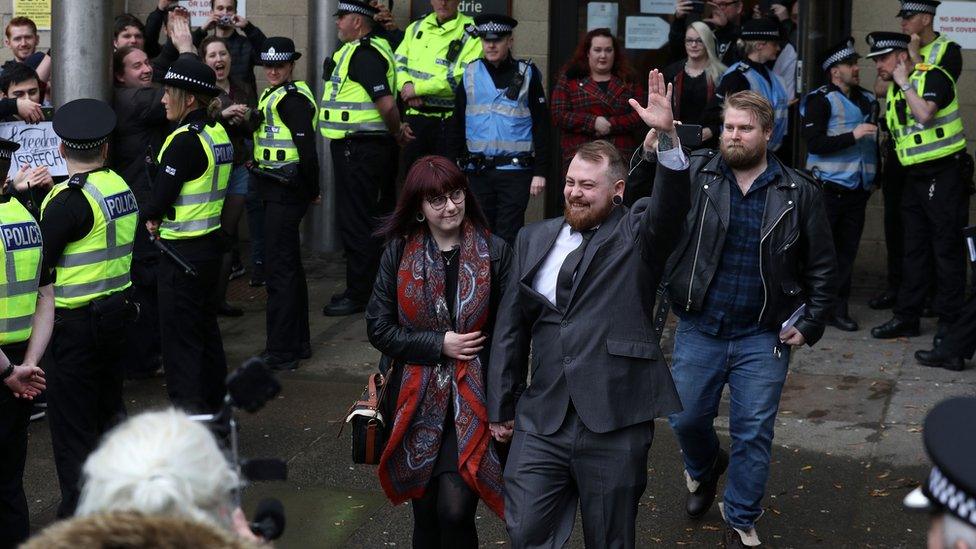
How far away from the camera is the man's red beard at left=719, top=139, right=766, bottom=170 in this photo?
224 inches

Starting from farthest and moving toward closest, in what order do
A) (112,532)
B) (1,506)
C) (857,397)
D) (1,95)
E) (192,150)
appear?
(1,95), (857,397), (192,150), (1,506), (112,532)

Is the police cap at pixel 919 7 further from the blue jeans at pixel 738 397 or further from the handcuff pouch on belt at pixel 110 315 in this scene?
the handcuff pouch on belt at pixel 110 315

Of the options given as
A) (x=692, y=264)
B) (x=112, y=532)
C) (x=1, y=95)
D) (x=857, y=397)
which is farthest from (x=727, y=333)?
(x=1, y=95)

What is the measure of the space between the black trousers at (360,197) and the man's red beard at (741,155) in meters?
4.40

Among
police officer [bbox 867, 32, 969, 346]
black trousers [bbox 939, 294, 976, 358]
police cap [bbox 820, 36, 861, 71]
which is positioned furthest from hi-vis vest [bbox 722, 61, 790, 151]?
black trousers [bbox 939, 294, 976, 358]

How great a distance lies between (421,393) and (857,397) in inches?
148

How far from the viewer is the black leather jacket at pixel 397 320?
5086 millimetres

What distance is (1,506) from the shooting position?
5.43 metres

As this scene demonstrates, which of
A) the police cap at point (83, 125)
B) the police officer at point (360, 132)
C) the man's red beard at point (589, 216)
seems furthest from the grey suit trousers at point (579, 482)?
the police officer at point (360, 132)

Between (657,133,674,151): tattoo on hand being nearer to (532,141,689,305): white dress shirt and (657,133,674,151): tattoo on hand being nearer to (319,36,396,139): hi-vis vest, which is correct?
(532,141,689,305): white dress shirt

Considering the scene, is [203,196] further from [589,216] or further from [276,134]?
[589,216]

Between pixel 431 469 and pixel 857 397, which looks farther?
pixel 857 397

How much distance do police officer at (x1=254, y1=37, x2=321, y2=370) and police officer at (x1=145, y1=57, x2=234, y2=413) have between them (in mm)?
1029

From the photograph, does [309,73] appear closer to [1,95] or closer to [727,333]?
[1,95]
